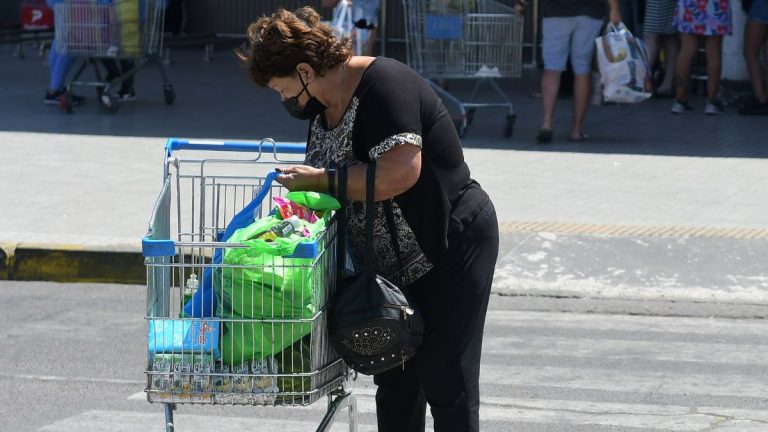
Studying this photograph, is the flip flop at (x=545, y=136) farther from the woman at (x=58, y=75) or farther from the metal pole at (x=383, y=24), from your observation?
the metal pole at (x=383, y=24)

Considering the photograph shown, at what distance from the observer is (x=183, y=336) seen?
12.4 feet

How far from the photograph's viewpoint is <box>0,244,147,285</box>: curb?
812 centimetres

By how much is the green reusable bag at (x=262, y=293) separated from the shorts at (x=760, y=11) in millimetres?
9983

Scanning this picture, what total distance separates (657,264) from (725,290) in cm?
47

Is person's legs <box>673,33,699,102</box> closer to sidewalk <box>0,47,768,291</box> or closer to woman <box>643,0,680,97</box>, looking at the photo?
sidewalk <box>0,47,768,291</box>

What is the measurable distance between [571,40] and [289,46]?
8046mm

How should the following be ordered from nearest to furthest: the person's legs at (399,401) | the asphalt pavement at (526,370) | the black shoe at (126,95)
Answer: the person's legs at (399,401), the asphalt pavement at (526,370), the black shoe at (126,95)

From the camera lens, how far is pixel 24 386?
6.05 meters

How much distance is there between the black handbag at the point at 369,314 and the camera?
3.80 m

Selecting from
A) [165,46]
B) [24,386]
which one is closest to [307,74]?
[24,386]

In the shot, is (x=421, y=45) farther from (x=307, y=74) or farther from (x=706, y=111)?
(x=307, y=74)

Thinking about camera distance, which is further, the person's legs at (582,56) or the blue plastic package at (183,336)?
the person's legs at (582,56)

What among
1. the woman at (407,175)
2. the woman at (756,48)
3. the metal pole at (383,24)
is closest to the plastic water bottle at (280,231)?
the woman at (407,175)

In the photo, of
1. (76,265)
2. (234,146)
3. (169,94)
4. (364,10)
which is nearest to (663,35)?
(364,10)
